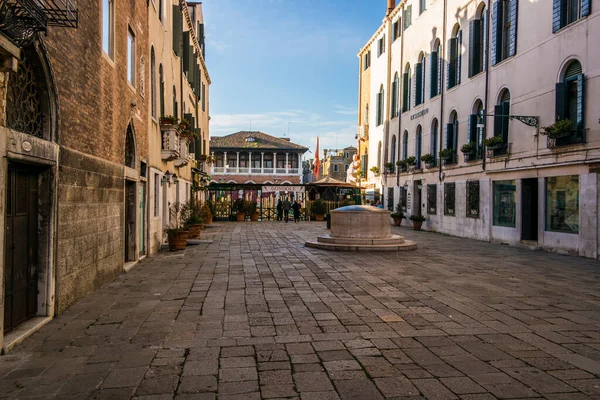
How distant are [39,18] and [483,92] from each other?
58.2 ft

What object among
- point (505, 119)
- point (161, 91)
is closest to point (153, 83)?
point (161, 91)

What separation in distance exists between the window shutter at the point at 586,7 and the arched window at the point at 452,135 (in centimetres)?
881

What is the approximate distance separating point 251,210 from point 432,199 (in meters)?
12.2

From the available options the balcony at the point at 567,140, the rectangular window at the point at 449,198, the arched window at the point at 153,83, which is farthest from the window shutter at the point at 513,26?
the arched window at the point at 153,83

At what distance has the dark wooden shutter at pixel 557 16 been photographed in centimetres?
1471

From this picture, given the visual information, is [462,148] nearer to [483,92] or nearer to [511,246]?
[483,92]

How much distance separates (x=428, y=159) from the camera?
24.8m

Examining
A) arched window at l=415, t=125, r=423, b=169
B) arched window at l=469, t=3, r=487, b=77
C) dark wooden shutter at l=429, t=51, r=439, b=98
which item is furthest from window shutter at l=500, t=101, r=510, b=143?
arched window at l=415, t=125, r=423, b=169

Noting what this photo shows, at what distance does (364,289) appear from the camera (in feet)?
28.0

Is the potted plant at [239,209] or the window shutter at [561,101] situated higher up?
the window shutter at [561,101]

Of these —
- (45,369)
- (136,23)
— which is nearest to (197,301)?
(45,369)

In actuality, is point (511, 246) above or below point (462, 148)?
below

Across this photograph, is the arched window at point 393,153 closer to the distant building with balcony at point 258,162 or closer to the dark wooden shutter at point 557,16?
the dark wooden shutter at point 557,16

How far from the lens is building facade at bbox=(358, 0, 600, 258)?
1391 cm
